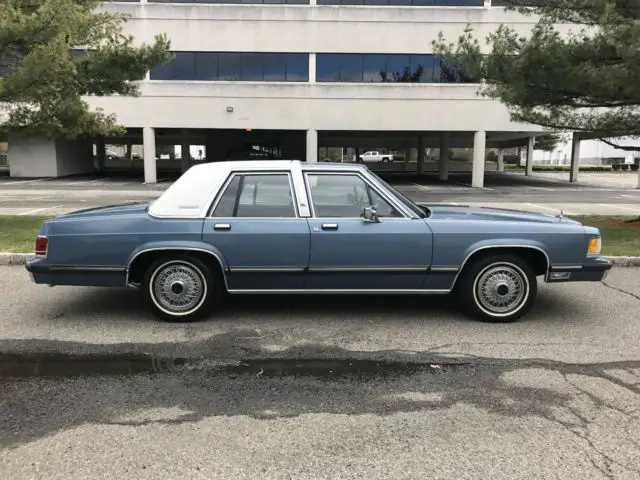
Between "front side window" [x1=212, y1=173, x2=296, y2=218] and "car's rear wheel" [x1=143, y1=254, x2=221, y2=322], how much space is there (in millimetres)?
580

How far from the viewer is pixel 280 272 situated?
5.33m

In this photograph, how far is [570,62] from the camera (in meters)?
10.3

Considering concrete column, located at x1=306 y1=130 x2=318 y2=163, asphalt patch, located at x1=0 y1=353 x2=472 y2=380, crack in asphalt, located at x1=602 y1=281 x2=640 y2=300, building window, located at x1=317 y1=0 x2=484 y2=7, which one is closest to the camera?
asphalt patch, located at x1=0 y1=353 x2=472 y2=380

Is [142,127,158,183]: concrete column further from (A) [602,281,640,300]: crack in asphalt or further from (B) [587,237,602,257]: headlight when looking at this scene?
(B) [587,237,602,257]: headlight

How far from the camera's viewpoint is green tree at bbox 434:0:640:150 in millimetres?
9555

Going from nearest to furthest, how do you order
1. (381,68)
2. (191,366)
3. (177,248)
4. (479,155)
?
(191,366) → (177,248) → (381,68) → (479,155)

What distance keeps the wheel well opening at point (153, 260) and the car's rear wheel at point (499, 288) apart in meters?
2.49

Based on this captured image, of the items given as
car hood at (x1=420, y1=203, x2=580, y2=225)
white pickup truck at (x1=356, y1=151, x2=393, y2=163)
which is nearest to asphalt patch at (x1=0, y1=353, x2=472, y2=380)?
car hood at (x1=420, y1=203, x2=580, y2=225)

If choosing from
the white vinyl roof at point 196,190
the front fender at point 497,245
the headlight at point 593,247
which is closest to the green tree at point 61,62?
the white vinyl roof at point 196,190

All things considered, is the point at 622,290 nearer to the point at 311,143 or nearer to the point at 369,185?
the point at 369,185

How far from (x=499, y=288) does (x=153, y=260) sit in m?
3.45

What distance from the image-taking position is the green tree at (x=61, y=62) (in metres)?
9.73

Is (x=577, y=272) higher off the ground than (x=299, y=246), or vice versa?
(x=299, y=246)

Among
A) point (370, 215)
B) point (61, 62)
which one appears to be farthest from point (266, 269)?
point (61, 62)
